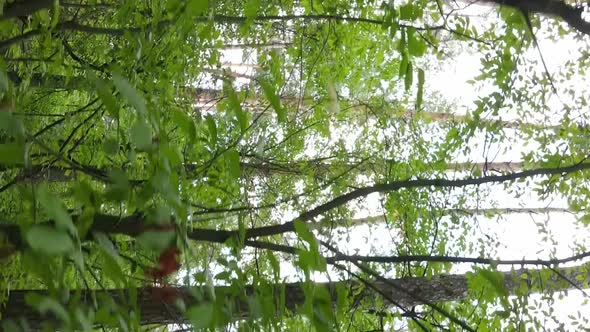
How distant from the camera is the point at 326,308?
1022mm

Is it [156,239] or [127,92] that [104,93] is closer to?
[127,92]

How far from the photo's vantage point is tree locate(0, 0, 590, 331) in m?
0.94

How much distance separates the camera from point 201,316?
841mm

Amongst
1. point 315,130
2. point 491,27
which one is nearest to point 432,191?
point 491,27

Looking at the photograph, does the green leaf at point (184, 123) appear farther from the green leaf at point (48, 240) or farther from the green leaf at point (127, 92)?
the green leaf at point (48, 240)

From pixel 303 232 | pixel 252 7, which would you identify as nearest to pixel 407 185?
pixel 252 7

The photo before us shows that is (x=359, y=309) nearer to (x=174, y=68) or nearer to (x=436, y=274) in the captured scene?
(x=436, y=274)

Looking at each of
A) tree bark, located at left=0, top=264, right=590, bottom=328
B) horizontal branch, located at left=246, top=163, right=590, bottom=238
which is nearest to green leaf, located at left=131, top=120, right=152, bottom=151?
tree bark, located at left=0, top=264, right=590, bottom=328

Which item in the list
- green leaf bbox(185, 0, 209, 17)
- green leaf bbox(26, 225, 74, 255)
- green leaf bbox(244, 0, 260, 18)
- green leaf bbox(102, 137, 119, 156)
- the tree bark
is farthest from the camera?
the tree bark

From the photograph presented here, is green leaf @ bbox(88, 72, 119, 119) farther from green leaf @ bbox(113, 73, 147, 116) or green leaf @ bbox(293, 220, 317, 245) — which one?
green leaf @ bbox(293, 220, 317, 245)

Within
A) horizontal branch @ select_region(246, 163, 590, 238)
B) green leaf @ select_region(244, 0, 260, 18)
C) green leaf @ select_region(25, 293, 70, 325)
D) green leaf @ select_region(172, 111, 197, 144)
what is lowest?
green leaf @ select_region(25, 293, 70, 325)

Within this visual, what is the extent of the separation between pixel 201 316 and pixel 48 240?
0.27 m

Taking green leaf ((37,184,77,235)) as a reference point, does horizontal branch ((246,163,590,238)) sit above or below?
above

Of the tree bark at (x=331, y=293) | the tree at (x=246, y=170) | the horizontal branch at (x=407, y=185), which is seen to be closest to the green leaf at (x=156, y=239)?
the tree at (x=246, y=170)
